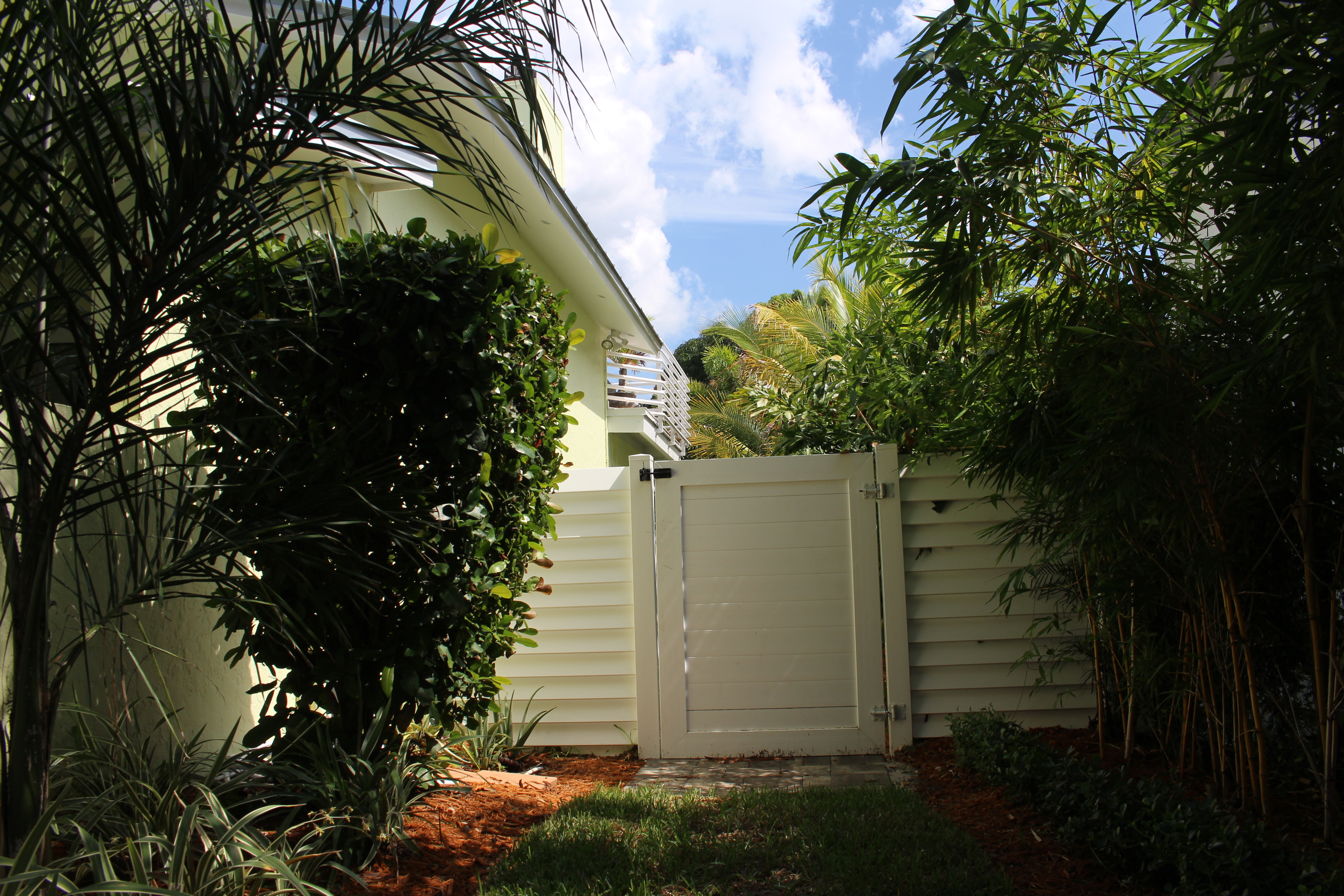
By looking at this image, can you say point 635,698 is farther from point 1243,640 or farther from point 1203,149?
point 1203,149

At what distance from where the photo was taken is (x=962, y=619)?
5.18 metres

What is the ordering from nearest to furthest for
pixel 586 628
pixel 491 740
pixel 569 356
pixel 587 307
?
pixel 491 740, pixel 586 628, pixel 569 356, pixel 587 307

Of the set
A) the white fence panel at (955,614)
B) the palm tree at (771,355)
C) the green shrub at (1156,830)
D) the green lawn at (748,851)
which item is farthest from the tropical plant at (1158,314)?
the palm tree at (771,355)

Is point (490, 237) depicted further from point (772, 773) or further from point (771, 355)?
point (771, 355)

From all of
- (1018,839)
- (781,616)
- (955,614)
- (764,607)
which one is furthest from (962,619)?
(1018,839)

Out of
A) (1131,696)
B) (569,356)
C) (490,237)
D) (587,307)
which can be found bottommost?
(1131,696)

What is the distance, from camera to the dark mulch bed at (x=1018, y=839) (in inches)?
115

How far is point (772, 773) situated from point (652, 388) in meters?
8.60

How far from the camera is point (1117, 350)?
10.5ft

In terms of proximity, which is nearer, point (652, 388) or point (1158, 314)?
point (1158, 314)

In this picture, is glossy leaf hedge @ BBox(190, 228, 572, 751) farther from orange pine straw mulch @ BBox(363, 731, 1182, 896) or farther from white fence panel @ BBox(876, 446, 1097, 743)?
white fence panel @ BBox(876, 446, 1097, 743)

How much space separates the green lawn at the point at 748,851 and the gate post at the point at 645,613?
118cm

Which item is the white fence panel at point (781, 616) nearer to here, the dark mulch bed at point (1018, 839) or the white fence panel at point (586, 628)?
the white fence panel at point (586, 628)

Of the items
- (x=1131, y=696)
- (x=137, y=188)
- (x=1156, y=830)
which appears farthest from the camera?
(x=1131, y=696)
